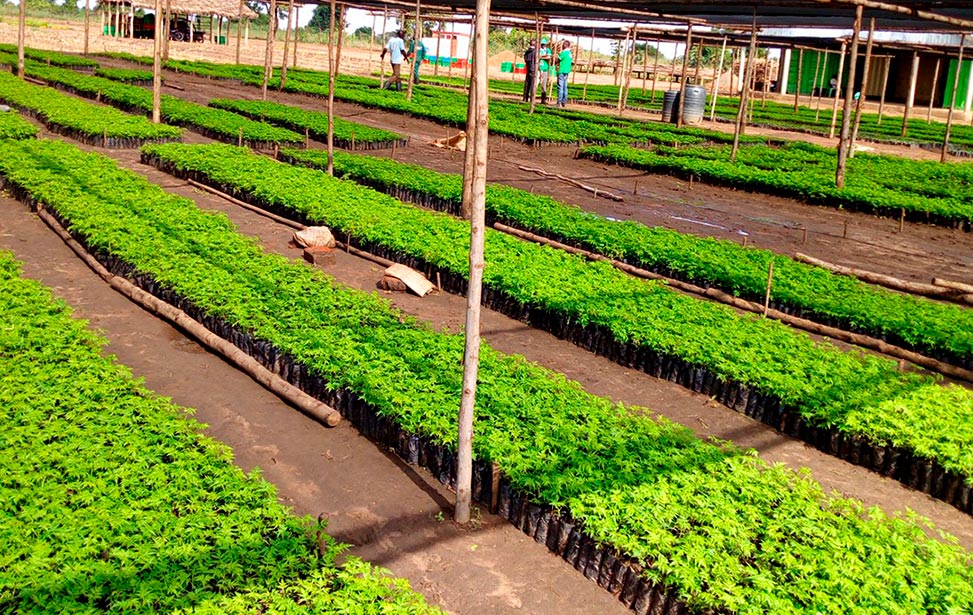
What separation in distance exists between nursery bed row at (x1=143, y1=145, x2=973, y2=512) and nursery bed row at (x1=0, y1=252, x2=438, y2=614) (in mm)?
4677

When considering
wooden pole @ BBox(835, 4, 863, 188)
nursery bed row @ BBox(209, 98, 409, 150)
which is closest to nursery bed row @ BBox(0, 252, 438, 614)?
nursery bed row @ BBox(209, 98, 409, 150)

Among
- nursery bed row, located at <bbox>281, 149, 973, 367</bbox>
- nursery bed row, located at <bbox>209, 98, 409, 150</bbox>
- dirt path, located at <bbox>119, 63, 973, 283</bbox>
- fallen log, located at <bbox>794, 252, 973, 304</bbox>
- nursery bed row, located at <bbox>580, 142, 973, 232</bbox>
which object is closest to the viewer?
nursery bed row, located at <bbox>281, 149, 973, 367</bbox>

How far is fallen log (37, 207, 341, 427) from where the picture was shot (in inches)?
324

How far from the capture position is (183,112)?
25.6 metres

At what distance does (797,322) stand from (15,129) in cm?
1715

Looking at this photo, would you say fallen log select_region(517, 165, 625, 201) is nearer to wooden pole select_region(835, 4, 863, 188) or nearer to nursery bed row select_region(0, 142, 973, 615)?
wooden pole select_region(835, 4, 863, 188)

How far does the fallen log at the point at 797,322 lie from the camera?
10.2 meters

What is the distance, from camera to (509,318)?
38.2 feet

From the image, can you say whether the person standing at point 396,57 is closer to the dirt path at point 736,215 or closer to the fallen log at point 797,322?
the dirt path at point 736,215

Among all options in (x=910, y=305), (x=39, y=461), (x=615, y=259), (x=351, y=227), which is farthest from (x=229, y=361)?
(x=910, y=305)

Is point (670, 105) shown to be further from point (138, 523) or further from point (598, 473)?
point (138, 523)

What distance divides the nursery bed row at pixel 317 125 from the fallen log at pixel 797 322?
10249 mm

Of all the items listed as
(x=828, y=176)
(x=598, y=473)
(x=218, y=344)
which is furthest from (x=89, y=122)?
(x=598, y=473)

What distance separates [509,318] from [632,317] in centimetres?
178
